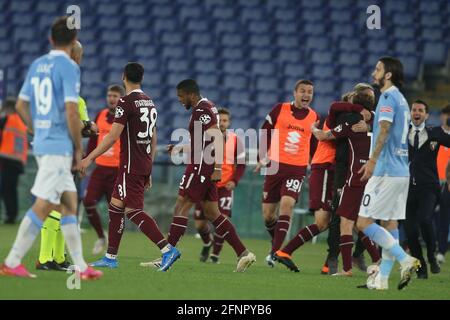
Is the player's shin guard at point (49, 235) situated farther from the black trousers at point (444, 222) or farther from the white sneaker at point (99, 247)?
the black trousers at point (444, 222)

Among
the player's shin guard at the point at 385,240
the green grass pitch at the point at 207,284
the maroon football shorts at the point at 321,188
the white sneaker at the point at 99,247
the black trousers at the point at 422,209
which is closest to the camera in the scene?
the green grass pitch at the point at 207,284

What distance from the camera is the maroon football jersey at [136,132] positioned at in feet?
34.1

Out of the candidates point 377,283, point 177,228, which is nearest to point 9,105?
point 177,228

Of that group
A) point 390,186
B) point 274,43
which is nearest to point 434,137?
point 390,186

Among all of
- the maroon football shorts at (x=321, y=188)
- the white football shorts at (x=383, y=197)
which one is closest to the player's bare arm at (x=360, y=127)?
the maroon football shorts at (x=321, y=188)

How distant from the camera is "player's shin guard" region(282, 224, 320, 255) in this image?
11.7 meters

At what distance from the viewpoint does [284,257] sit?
11492 millimetres

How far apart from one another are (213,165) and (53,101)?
3316mm

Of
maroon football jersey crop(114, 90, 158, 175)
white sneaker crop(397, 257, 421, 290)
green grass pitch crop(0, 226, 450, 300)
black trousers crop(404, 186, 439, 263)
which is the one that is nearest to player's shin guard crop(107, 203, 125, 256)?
green grass pitch crop(0, 226, 450, 300)

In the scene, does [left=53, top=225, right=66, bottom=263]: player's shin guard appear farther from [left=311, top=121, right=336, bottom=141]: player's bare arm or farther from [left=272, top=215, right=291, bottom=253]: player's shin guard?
[left=311, top=121, right=336, bottom=141]: player's bare arm

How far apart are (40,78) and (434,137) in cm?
576

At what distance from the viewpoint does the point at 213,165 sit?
441 inches

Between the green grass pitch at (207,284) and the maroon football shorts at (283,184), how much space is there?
0.90m

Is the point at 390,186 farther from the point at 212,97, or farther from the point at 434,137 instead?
the point at 212,97
